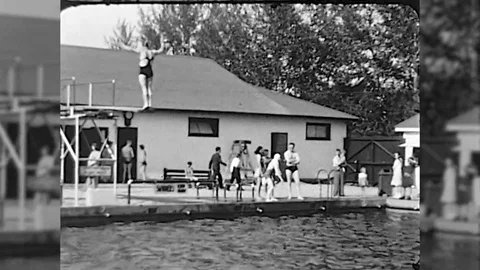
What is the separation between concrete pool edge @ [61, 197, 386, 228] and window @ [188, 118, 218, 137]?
1.49 ft

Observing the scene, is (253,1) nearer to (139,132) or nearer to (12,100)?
(139,132)

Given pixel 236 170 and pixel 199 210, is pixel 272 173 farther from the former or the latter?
pixel 199 210

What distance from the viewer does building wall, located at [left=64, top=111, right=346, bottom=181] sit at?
13.3ft

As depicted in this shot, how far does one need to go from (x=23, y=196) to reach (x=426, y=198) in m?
1.83

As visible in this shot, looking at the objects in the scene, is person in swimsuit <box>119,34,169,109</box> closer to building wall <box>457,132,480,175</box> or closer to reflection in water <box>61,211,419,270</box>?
reflection in water <box>61,211,419,270</box>

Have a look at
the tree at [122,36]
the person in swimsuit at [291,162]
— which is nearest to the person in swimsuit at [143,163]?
the tree at [122,36]

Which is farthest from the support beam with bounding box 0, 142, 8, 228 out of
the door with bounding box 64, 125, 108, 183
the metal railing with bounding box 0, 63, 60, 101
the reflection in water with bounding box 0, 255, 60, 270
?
the door with bounding box 64, 125, 108, 183

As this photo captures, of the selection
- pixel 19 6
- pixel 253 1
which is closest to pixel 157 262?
pixel 253 1

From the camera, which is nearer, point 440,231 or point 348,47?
point 440,231

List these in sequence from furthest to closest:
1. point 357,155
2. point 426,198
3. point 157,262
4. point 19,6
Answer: point 157,262, point 357,155, point 19,6, point 426,198

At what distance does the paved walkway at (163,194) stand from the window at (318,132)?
0.30 m

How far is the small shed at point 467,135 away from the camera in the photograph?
1.55 m

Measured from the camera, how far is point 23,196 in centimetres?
297

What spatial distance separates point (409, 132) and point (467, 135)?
8.12ft
